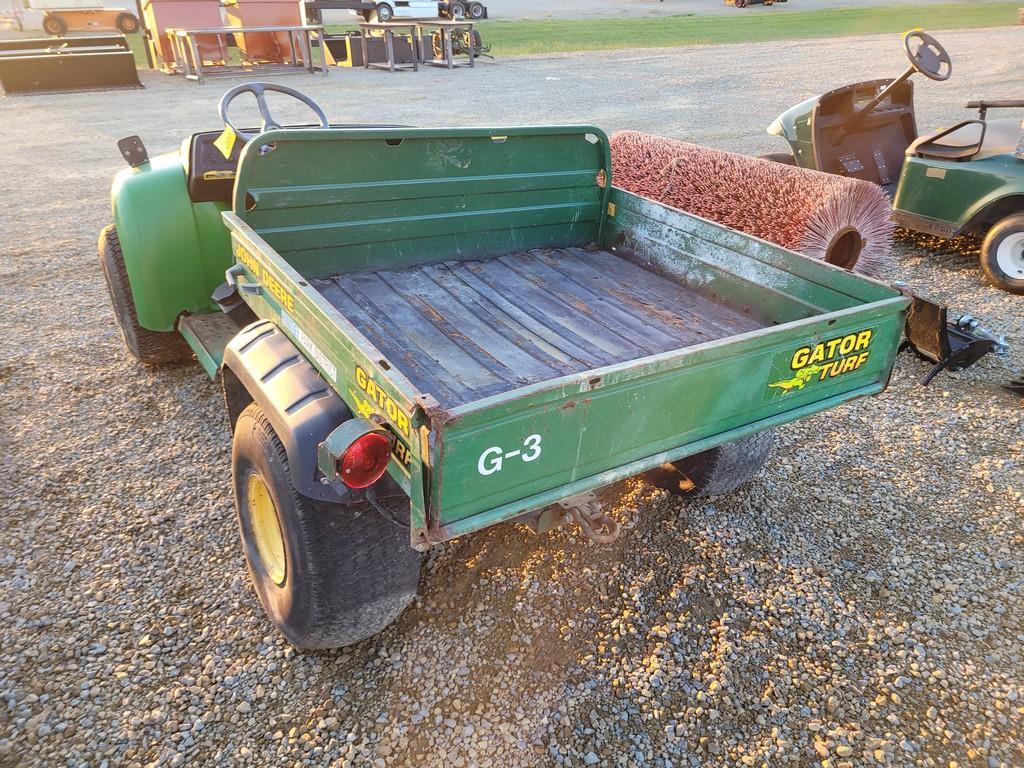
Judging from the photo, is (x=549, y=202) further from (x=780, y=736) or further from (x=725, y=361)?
(x=780, y=736)

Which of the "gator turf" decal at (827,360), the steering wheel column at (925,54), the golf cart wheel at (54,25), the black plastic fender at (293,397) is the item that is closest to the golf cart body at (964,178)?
the steering wheel column at (925,54)

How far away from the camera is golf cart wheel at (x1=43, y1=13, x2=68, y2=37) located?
20.3 metres

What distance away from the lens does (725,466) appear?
3.24m

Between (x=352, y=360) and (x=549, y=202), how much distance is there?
6.93 feet

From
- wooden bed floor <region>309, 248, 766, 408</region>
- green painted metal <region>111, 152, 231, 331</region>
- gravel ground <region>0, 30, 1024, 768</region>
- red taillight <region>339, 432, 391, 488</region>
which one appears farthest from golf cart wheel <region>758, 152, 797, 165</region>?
red taillight <region>339, 432, 391, 488</region>

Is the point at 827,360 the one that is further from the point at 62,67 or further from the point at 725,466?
the point at 62,67

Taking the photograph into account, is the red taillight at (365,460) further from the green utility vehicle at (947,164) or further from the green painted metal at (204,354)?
the green utility vehicle at (947,164)

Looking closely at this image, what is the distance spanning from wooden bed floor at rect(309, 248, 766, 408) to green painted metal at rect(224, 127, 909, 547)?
0.15 meters

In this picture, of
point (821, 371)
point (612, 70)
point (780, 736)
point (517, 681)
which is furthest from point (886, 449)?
point (612, 70)

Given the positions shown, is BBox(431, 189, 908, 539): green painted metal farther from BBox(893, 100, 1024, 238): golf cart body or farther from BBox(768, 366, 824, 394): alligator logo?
BBox(893, 100, 1024, 238): golf cart body

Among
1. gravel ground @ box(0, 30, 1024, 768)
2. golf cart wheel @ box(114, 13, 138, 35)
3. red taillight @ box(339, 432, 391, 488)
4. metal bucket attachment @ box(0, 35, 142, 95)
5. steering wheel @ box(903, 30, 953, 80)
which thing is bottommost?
golf cart wheel @ box(114, 13, 138, 35)

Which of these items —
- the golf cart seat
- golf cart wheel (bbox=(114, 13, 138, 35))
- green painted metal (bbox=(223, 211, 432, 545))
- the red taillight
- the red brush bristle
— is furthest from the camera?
golf cart wheel (bbox=(114, 13, 138, 35))

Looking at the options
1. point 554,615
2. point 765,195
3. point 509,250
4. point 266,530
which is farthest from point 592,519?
point 765,195

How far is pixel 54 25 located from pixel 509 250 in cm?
2276
